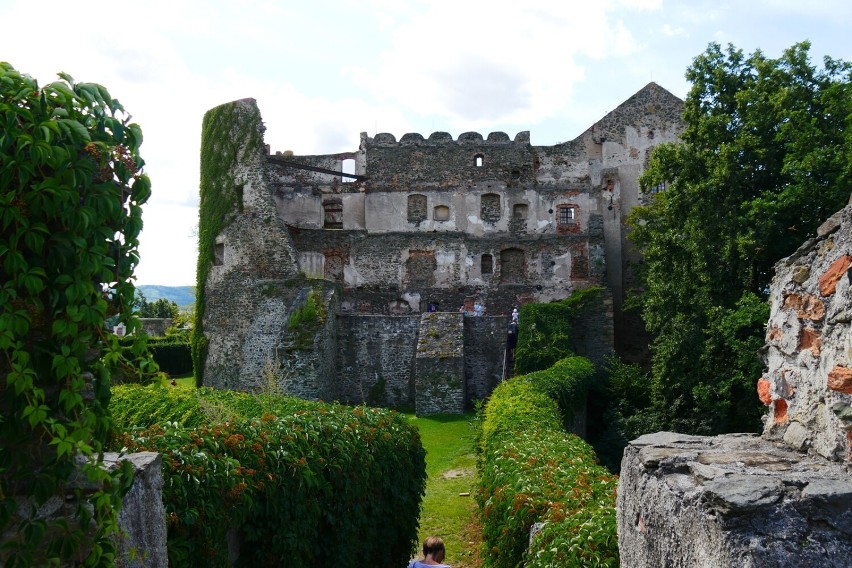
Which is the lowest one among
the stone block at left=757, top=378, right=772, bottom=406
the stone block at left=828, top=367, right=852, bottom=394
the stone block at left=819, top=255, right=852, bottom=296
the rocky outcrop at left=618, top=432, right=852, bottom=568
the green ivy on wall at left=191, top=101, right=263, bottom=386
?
the rocky outcrop at left=618, top=432, right=852, bottom=568

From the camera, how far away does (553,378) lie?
15719mm

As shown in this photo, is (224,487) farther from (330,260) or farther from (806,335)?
(330,260)

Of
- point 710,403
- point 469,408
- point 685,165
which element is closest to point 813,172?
point 685,165

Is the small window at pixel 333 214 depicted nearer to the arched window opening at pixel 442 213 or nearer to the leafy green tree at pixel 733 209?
the arched window opening at pixel 442 213

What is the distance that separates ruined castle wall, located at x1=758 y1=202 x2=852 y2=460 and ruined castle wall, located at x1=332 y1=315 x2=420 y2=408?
17.9 m

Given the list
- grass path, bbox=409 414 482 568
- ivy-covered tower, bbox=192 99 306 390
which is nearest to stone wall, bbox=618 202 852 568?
A: grass path, bbox=409 414 482 568

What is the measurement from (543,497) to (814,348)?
308 cm

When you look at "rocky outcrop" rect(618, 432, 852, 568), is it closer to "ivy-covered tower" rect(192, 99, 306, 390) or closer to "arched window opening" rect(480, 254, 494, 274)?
"ivy-covered tower" rect(192, 99, 306, 390)

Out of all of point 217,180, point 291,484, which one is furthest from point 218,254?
point 291,484

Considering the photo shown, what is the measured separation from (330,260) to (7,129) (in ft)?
85.4

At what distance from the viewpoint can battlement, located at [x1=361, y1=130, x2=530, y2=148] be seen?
3200 cm

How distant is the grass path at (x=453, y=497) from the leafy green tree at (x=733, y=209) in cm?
565

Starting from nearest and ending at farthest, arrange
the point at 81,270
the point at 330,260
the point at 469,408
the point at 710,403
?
1. the point at 81,270
2. the point at 710,403
3. the point at 469,408
4. the point at 330,260

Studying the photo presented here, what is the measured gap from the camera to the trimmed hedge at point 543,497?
16.9 feet
